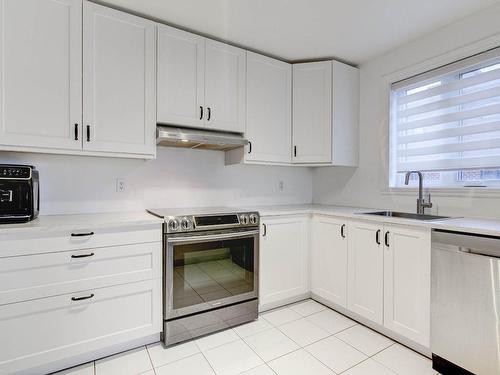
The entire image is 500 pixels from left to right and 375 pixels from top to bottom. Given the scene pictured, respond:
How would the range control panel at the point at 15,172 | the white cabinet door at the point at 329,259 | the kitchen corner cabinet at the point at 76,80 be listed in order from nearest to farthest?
1. the range control panel at the point at 15,172
2. the kitchen corner cabinet at the point at 76,80
3. the white cabinet door at the point at 329,259

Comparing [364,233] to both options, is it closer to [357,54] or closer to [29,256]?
[357,54]

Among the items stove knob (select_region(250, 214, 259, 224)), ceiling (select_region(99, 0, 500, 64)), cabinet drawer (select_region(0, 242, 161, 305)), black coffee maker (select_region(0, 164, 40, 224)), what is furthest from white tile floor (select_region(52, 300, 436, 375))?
ceiling (select_region(99, 0, 500, 64))

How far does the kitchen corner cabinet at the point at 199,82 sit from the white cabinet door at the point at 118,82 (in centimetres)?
10

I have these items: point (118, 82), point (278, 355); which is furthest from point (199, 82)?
point (278, 355)

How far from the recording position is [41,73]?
1762 millimetres

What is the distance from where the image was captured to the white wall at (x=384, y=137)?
202 cm

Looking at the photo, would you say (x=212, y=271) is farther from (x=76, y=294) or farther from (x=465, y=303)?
(x=465, y=303)

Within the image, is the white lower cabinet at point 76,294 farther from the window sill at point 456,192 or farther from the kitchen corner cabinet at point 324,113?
the window sill at point 456,192

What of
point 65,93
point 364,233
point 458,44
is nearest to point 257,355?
point 364,233

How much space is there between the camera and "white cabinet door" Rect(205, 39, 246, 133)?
92.9 inches

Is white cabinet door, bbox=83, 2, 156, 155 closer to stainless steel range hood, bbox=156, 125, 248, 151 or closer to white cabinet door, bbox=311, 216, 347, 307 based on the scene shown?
stainless steel range hood, bbox=156, 125, 248, 151

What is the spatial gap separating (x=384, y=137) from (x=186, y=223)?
6.72 ft

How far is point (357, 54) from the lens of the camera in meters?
2.70

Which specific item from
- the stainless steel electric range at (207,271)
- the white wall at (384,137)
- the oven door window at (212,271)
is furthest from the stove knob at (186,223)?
the white wall at (384,137)
